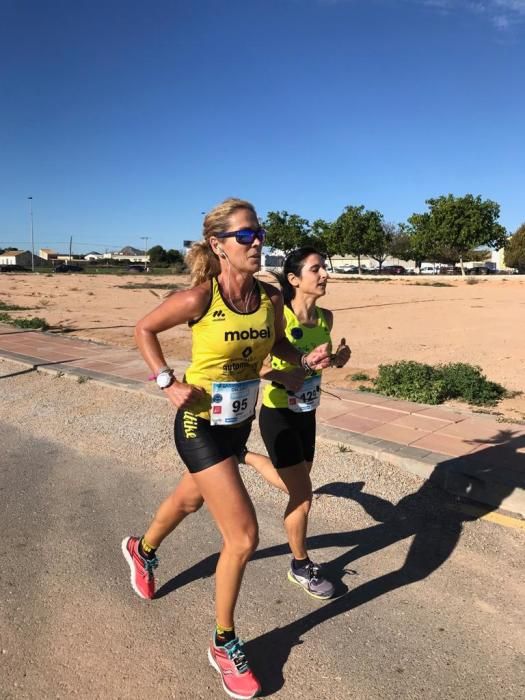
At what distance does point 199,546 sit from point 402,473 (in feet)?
6.25

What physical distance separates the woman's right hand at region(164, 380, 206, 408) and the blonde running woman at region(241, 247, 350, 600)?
667mm

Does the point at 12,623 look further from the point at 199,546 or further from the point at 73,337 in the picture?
the point at 73,337

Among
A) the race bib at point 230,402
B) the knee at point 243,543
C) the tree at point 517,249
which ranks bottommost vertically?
the knee at point 243,543

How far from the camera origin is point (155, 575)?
3.39 metres

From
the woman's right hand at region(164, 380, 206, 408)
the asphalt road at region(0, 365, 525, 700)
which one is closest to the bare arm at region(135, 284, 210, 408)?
the woman's right hand at region(164, 380, 206, 408)

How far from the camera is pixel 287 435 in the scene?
124 inches

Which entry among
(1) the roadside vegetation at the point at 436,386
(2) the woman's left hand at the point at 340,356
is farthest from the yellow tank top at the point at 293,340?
(1) the roadside vegetation at the point at 436,386

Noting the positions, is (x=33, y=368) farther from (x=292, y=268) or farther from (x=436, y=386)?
(x=292, y=268)

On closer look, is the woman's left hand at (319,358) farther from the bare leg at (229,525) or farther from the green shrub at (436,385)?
the green shrub at (436,385)

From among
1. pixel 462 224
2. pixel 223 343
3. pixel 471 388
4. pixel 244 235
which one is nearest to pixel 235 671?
pixel 223 343

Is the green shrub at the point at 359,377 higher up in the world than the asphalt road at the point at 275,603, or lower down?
higher up

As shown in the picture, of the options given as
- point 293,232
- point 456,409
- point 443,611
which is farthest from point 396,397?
point 293,232

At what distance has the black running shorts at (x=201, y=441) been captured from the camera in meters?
2.52

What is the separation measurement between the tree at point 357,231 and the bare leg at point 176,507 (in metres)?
73.9
